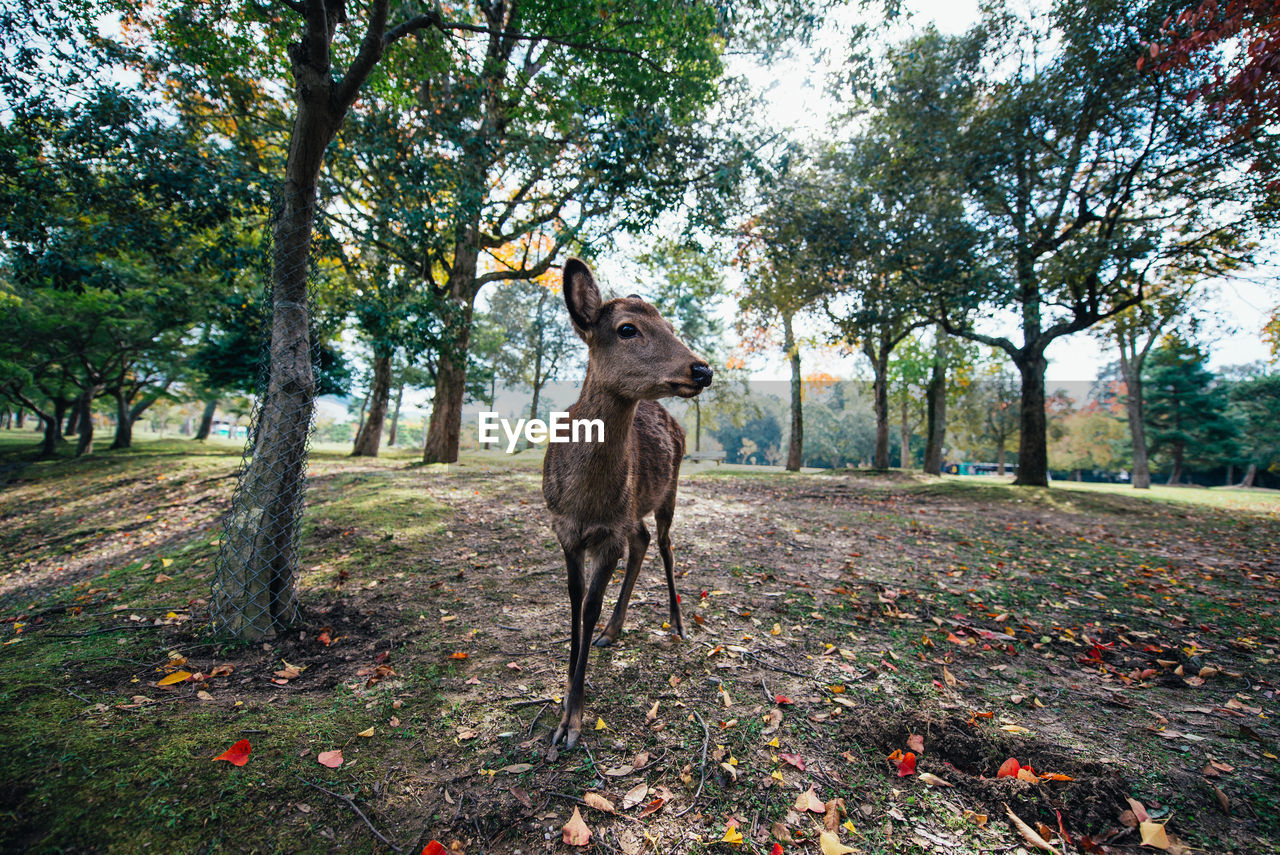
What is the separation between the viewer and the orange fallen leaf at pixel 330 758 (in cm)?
243

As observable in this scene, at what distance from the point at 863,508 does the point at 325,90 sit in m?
12.6

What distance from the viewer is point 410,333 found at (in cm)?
1008

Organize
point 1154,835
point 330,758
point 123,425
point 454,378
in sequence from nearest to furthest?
point 1154,835 → point 330,758 → point 454,378 → point 123,425

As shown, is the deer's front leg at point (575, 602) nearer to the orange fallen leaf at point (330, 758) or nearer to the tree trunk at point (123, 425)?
the orange fallen leaf at point (330, 758)

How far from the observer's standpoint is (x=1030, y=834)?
216cm

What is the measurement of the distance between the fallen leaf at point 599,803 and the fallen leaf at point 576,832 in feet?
0.35

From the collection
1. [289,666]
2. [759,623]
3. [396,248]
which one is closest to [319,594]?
[289,666]

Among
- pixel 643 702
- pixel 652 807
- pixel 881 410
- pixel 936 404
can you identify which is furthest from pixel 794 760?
pixel 936 404

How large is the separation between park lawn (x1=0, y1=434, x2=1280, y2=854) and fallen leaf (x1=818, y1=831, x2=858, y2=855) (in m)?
0.09

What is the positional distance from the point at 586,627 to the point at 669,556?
161cm

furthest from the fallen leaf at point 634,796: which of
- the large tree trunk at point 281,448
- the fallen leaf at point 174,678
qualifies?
the large tree trunk at point 281,448

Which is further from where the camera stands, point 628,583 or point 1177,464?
point 1177,464

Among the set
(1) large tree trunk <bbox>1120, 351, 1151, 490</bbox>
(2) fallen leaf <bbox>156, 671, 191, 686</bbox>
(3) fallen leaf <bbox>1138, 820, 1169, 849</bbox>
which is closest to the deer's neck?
(2) fallen leaf <bbox>156, 671, 191, 686</bbox>

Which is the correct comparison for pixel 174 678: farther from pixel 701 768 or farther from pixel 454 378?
pixel 454 378
